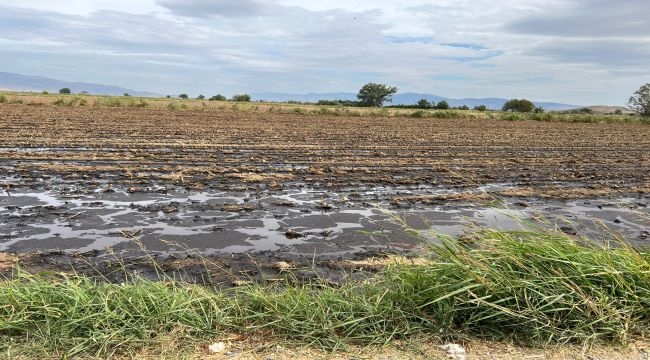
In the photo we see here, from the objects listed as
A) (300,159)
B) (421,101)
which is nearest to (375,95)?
(421,101)

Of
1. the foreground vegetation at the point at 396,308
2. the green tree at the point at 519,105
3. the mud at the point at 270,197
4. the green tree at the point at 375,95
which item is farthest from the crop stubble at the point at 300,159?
the green tree at the point at 375,95

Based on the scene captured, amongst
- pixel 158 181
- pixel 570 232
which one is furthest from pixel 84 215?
pixel 570 232

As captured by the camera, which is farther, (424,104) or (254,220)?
(424,104)

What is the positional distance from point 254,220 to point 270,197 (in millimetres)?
1613

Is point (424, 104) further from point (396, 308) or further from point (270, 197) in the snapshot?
point (396, 308)

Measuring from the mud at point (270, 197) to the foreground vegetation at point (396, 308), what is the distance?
0.65 m

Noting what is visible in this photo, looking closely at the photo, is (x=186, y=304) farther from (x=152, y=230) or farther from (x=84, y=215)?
(x=84, y=215)

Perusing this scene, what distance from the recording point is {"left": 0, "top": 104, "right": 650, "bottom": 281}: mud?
248 inches

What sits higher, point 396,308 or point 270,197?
point 396,308

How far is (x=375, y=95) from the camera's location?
279 ft

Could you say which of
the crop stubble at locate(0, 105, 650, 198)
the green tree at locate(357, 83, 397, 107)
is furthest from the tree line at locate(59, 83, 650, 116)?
the crop stubble at locate(0, 105, 650, 198)

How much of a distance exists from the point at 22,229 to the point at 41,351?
4.41 metres

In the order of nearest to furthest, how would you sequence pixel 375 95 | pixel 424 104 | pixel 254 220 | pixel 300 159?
pixel 254 220 → pixel 300 159 → pixel 424 104 → pixel 375 95

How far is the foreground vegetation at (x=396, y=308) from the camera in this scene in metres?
3.44
